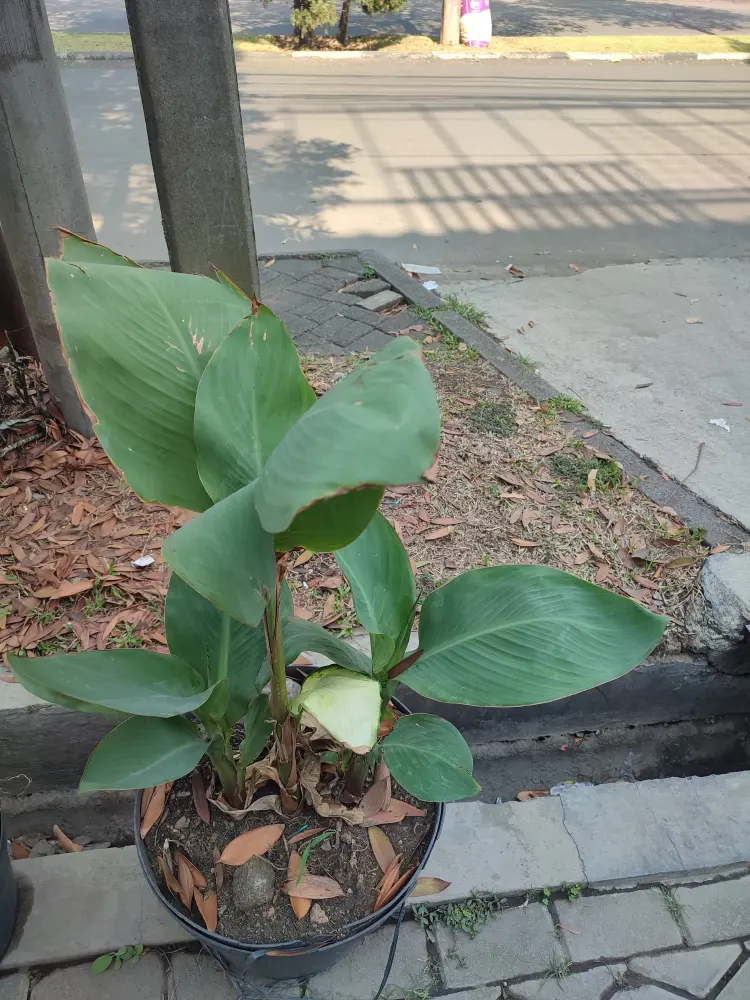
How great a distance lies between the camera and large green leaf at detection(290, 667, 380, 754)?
3.22 ft

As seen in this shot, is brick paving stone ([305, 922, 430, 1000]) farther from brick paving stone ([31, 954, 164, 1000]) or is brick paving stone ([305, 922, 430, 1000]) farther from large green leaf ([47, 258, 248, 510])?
large green leaf ([47, 258, 248, 510])

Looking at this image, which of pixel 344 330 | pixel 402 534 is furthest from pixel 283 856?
pixel 344 330

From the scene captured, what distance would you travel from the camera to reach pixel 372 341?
3.33 m

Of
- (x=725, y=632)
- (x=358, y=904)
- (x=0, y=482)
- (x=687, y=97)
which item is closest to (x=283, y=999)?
(x=358, y=904)

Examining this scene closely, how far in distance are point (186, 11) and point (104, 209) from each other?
152 inches

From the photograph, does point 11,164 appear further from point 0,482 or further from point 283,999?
point 283,999

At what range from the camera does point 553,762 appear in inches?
82.2

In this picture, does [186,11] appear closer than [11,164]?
Yes

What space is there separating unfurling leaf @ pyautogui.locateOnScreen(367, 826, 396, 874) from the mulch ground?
72cm

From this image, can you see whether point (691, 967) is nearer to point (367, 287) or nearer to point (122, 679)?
point (122, 679)

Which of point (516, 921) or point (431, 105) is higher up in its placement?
point (431, 105)

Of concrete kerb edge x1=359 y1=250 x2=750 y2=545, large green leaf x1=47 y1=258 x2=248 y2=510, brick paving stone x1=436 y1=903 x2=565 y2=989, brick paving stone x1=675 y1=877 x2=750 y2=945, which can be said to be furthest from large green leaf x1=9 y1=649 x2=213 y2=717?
concrete kerb edge x1=359 y1=250 x2=750 y2=545

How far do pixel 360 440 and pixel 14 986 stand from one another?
4.84 ft

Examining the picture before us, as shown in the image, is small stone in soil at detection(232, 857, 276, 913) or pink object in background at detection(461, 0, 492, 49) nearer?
small stone in soil at detection(232, 857, 276, 913)
